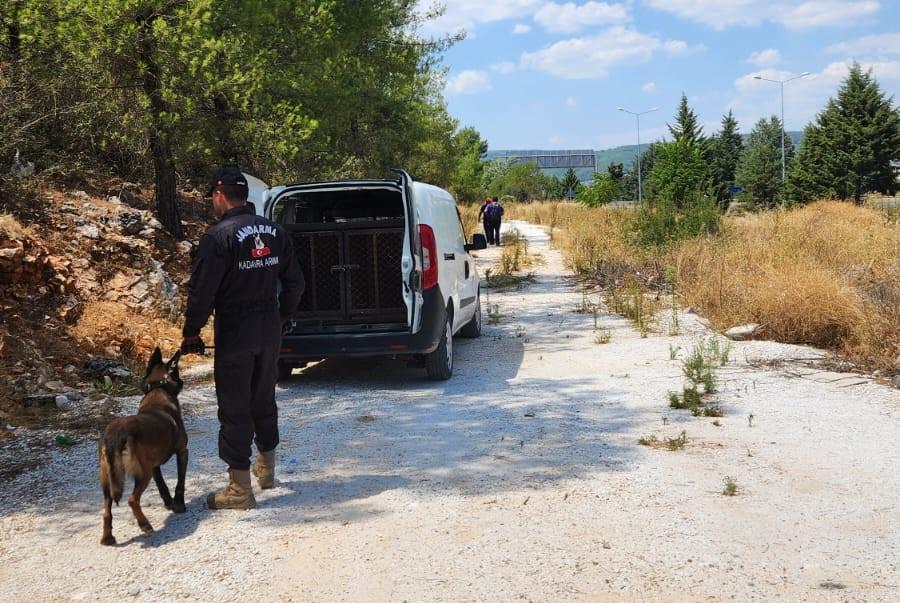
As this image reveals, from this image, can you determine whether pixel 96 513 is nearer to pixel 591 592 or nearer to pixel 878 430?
pixel 591 592

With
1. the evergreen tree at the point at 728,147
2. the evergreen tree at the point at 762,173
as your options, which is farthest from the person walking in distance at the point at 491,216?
the evergreen tree at the point at 728,147

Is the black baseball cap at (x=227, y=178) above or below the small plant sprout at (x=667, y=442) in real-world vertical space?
above

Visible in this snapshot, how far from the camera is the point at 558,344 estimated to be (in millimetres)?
10109

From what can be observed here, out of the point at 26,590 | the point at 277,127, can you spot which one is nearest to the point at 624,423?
the point at 26,590

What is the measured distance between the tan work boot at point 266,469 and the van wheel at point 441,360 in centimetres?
316

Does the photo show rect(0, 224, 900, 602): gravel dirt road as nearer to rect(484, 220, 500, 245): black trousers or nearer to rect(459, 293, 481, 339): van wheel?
rect(459, 293, 481, 339): van wheel

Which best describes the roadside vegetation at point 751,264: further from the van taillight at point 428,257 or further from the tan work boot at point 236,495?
the tan work boot at point 236,495

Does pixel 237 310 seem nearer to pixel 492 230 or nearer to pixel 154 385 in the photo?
pixel 154 385

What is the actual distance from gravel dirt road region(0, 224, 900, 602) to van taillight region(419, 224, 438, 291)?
107cm

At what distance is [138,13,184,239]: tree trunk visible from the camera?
34.6 feet

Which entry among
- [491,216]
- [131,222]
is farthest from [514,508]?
[491,216]

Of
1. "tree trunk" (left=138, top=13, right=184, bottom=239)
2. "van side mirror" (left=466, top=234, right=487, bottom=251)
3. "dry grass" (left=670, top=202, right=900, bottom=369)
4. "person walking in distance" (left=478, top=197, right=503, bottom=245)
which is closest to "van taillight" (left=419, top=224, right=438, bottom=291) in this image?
"van side mirror" (left=466, top=234, right=487, bottom=251)

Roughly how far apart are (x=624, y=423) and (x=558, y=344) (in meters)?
3.93

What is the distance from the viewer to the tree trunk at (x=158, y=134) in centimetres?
1055
